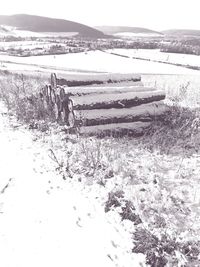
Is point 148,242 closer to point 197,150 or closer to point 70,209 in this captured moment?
point 70,209

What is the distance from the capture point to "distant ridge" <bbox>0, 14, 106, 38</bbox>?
6103 centimetres

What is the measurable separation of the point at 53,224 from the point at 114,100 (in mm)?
3744

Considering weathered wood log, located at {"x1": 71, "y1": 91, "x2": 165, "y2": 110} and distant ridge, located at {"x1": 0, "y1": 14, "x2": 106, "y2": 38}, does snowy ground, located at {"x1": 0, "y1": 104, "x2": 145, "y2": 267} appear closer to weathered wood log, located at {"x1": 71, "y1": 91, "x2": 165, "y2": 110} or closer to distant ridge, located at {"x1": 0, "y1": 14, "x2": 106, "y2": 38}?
weathered wood log, located at {"x1": 71, "y1": 91, "x2": 165, "y2": 110}

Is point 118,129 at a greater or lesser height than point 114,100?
lesser

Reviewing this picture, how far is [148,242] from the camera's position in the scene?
3.99 metres

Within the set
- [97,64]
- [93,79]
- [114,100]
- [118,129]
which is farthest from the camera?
[97,64]

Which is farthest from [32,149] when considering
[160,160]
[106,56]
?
[106,56]

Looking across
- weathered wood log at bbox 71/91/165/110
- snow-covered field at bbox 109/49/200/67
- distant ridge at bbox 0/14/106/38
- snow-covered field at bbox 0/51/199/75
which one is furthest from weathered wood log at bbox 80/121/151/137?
distant ridge at bbox 0/14/106/38

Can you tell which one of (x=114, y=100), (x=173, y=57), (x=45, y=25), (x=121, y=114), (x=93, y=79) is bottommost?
(x=121, y=114)

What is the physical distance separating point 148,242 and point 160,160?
2.33m

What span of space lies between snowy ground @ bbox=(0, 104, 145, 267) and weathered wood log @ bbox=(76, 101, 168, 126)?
163 centimetres

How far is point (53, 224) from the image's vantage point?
4242 mm

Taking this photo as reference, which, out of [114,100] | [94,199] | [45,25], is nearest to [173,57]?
[114,100]

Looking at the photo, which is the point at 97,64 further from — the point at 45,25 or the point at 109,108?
the point at 45,25
